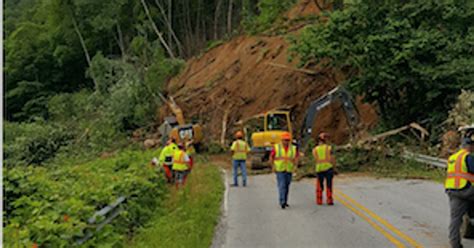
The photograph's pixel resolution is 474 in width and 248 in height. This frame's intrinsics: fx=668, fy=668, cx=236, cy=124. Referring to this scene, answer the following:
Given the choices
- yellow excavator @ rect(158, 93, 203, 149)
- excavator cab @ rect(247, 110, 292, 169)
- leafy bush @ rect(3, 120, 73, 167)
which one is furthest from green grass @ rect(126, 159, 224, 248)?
leafy bush @ rect(3, 120, 73, 167)

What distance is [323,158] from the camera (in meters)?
15.5

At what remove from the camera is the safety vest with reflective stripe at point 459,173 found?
1002cm

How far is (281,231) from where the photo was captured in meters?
12.6

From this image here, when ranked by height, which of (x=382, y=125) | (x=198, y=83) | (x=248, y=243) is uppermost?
(x=198, y=83)

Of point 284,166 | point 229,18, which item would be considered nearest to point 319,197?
point 284,166

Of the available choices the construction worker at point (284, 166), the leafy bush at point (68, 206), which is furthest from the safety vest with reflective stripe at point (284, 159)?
the leafy bush at point (68, 206)

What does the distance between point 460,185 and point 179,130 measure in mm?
25156

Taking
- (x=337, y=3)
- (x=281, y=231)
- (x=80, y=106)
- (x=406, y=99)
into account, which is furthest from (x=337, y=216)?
(x=80, y=106)

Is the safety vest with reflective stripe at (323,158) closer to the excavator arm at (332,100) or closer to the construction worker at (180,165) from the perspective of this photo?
the construction worker at (180,165)

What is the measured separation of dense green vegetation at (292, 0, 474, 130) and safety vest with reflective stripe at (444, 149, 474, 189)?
16.4 metres

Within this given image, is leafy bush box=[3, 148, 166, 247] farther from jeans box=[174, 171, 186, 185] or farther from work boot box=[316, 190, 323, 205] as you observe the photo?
work boot box=[316, 190, 323, 205]

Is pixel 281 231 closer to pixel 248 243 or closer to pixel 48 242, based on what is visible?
pixel 248 243

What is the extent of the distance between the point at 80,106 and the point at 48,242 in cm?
4736

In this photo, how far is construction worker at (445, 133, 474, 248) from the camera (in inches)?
394
